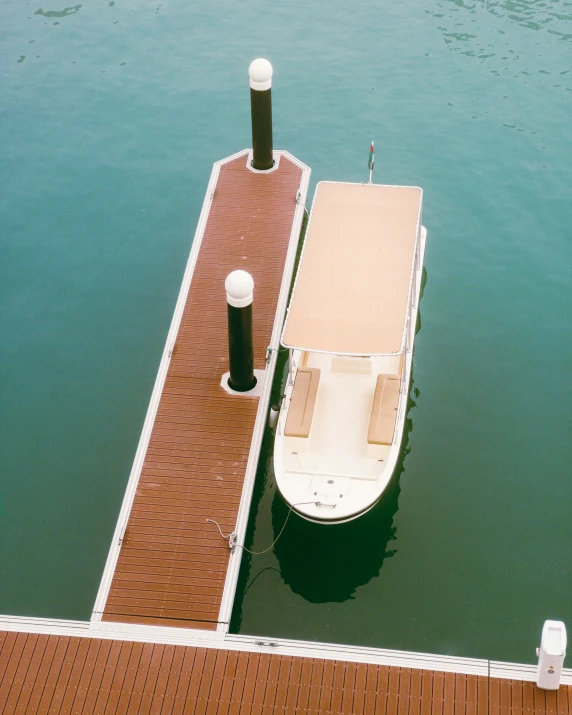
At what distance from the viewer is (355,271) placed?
24375 millimetres

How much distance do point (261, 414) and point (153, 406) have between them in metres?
3.07

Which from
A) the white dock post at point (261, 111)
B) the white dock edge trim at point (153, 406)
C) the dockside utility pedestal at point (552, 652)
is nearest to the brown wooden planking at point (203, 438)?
the white dock edge trim at point (153, 406)

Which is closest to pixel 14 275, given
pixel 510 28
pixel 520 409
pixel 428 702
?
pixel 520 409

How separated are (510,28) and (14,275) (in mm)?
25194

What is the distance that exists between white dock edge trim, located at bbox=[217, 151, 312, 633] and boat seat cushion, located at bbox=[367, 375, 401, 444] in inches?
125

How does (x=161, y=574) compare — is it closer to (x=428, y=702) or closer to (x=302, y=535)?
(x=302, y=535)

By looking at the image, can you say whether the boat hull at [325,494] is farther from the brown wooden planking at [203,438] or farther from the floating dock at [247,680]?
the floating dock at [247,680]

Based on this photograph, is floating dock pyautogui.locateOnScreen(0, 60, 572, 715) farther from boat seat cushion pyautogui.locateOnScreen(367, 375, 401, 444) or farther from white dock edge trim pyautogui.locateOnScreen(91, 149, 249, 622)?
boat seat cushion pyautogui.locateOnScreen(367, 375, 401, 444)

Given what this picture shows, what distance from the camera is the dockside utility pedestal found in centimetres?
1717

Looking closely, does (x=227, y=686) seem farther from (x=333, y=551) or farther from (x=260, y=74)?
(x=260, y=74)

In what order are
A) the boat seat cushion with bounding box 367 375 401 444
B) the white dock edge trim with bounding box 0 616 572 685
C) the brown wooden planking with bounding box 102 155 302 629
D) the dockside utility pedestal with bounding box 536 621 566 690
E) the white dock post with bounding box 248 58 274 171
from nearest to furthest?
1. the dockside utility pedestal with bounding box 536 621 566 690
2. the white dock edge trim with bounding box 0 616 572 685
3. the brown wooden planking with bounding box 102 155 302 629
4. the boat seat cushion with bounding box 367 375 401 444
5. the white dock post with bounding box 248 58 274 171

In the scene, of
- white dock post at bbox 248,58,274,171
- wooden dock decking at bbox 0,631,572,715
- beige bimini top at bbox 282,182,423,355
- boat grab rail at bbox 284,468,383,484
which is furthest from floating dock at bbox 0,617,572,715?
white dock post at bbox 248,58,274,171

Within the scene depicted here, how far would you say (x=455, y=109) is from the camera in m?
36.9

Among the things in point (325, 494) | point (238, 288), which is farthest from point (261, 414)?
point (238, 288)
